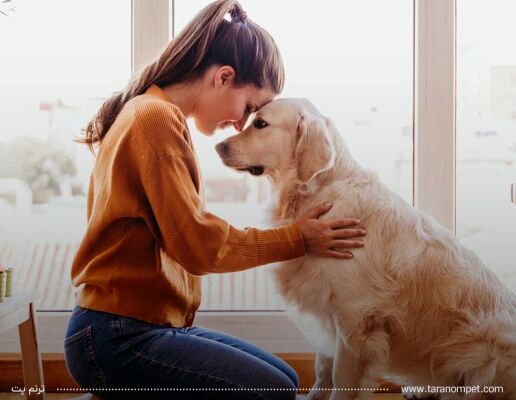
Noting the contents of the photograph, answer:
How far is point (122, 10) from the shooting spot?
7.32 feet

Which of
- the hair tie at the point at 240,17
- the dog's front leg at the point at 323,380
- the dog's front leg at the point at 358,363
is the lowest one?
the dog's front leg at the point at 323,380

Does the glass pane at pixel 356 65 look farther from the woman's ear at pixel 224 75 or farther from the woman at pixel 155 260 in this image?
the woman at pixel 155 260

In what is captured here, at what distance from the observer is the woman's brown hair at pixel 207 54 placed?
1566mm

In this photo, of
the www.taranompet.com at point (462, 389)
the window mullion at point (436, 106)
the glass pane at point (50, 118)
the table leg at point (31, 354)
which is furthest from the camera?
the glass pane at point (50, 118)

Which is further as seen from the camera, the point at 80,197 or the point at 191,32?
the point at 80,197

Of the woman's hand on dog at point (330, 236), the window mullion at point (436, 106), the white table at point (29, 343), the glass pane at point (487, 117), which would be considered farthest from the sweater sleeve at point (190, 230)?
the glass pane at point (487, 117)

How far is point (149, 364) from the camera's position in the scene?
4.51ft

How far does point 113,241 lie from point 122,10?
46.0 inches

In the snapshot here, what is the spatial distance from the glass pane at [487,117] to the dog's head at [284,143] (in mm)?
783

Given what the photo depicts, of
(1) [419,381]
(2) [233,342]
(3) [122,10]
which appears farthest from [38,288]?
(1) [419,381]

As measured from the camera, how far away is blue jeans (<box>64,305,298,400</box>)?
4.51 ft

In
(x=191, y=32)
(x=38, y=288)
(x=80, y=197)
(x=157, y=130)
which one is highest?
(x=191, y=32)

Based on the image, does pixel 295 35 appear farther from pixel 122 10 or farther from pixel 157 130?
pixel 157 130

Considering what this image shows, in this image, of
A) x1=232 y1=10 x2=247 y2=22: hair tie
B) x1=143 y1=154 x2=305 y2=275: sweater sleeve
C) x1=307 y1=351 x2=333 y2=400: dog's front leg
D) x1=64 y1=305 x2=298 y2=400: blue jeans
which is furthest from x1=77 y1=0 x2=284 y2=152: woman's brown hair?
x1=307 y1=351 x2=333 y2=400: dog's front leg
